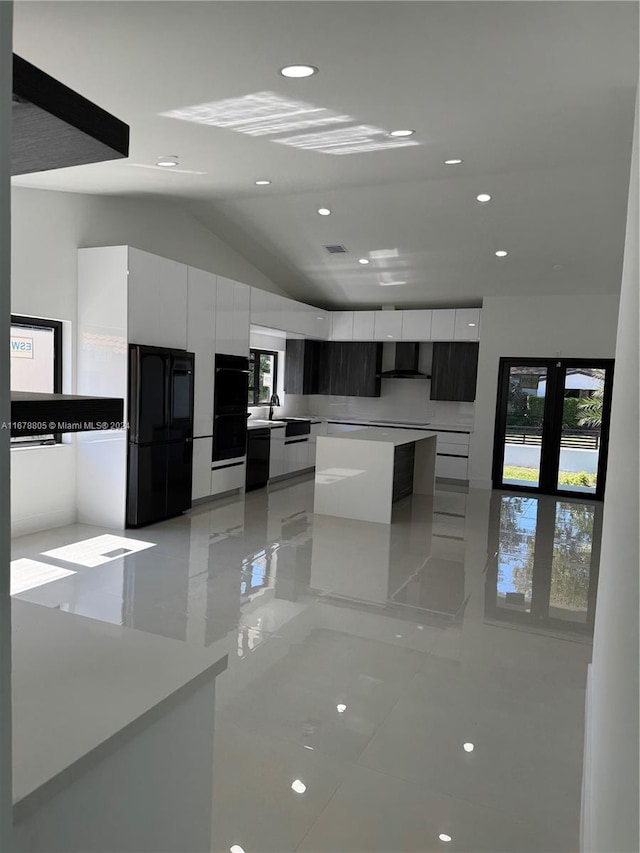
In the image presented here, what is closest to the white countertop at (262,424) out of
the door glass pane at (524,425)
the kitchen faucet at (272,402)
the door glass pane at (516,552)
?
the kitchen faucet at (272,402)

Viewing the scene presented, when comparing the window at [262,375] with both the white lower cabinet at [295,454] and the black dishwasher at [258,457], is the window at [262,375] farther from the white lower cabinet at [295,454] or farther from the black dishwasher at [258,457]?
the black dishwasher at [258,457]

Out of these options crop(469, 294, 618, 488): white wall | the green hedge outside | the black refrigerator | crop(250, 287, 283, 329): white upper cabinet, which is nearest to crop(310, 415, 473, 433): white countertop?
crop(469, 294, 618, 488): white wall

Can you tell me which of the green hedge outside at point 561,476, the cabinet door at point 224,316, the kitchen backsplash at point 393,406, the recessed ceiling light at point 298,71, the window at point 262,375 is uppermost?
the recessed ceiling light at point 298,71

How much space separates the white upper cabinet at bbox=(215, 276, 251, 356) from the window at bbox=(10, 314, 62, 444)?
1.73 metres

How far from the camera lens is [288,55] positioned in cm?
291

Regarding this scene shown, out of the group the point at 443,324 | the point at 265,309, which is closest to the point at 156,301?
the point at 265,309

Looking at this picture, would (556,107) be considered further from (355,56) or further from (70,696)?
(70,696)

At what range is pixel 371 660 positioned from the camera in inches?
125

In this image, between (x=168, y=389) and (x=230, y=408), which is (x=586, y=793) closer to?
(x=168, y=389)

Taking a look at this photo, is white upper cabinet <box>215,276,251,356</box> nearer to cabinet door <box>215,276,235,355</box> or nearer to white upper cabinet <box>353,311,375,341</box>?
cabinet door <box>215,276,235,355</box>

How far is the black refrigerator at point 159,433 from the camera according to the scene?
5340 millimetres

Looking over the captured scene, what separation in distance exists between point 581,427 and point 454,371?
193 cm

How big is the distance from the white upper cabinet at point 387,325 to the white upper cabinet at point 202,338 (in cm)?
341

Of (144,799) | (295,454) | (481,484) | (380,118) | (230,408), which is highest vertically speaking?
(380,118)
